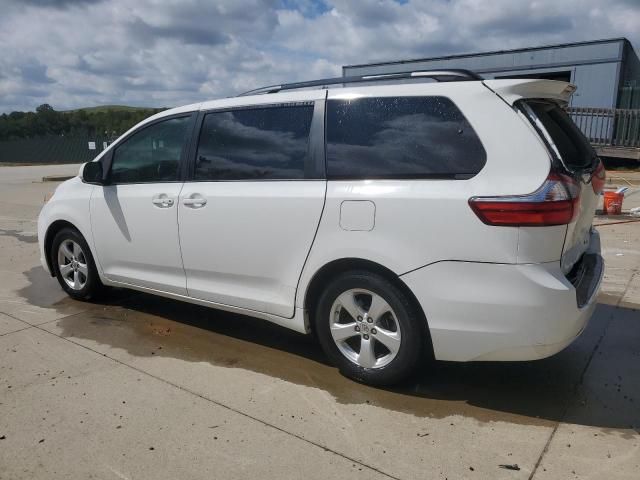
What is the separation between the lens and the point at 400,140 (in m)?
3.28

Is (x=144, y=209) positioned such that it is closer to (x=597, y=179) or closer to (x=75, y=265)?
(x=75, y=265)

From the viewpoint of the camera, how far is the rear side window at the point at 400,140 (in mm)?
3080

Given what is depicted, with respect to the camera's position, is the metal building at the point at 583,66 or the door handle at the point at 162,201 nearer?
the door handle at the point at 162,201

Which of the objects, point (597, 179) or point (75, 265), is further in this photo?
point (75, 265)

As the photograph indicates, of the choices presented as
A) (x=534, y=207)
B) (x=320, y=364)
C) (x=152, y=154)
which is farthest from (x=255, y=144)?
(x=534, y=207)

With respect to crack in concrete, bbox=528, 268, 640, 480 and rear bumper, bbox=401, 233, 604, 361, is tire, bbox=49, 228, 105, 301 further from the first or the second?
crack in concrete, bbox=528, 268, 640, 480

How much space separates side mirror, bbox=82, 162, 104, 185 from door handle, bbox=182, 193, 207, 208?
1105 mm

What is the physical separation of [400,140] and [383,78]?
512mm

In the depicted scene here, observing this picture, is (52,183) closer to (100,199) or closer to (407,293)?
(100,199)

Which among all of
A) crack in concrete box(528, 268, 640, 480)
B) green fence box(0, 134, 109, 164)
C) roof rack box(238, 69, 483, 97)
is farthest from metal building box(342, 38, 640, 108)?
green fence box(0, 134, 109, 164)

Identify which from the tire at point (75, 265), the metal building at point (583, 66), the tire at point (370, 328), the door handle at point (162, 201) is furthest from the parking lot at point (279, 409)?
the metal building at point (583, 66)

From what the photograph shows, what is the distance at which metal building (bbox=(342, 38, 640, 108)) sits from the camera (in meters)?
17.5

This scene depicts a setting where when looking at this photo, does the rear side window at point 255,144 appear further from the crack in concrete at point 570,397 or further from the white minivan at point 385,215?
the crack in concrete at point 570,397

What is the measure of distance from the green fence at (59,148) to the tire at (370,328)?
4370 centimetres
